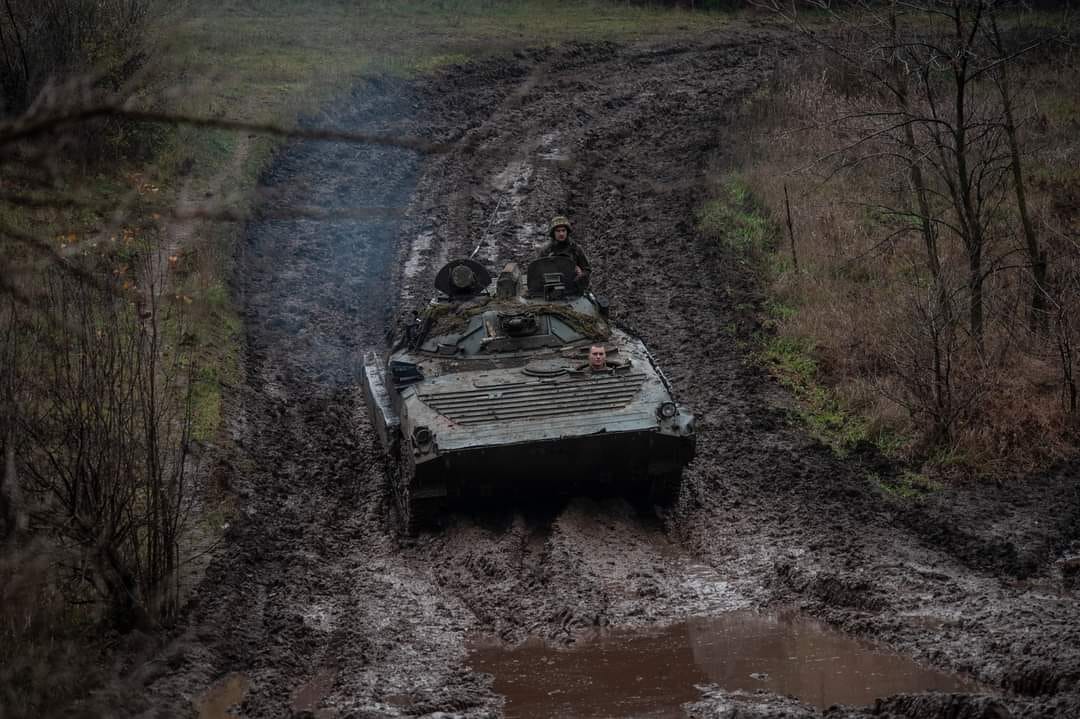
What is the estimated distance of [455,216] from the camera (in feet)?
72.4

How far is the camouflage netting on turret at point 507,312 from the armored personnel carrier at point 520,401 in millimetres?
13

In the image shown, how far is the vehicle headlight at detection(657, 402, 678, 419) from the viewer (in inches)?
463

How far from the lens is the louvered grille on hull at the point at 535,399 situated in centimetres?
1202

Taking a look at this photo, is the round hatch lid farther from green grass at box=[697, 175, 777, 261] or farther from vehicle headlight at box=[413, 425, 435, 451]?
green grass at box=[697, 175, 777, 261]

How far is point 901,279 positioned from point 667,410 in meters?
6.98

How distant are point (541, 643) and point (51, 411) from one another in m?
3.85

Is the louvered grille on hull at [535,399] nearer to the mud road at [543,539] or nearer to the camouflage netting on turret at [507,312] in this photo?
the mud road at [543,539]

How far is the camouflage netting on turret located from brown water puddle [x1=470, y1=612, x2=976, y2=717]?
442cm

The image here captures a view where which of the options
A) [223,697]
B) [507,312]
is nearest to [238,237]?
[507,312]

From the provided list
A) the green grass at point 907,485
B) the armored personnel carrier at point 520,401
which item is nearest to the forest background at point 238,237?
the green grass at point 907,485

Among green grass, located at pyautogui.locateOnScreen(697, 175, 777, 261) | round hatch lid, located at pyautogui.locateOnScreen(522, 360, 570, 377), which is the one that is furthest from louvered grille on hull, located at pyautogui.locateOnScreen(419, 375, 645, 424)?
green grass, located at pyautogui.locateOnScreen(697, 175, 777, 261)

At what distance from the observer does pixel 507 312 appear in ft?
45.3

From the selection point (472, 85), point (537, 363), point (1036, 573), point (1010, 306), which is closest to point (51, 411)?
point (537, 363)

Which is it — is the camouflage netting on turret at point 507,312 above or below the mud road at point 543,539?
above
